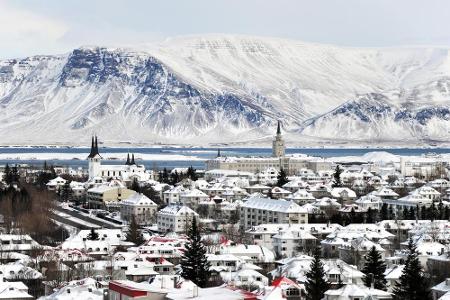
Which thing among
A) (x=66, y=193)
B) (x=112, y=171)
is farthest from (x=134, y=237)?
(x=112, y=171)

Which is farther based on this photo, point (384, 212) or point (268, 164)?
point (268, 164)

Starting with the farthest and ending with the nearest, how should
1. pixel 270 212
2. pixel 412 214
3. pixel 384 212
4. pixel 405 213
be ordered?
pixel 384 212, pixel 405 213, pixel 270 212, pixel 412 214

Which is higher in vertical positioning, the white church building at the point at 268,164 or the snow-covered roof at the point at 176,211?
the white church building at the point at 268,164

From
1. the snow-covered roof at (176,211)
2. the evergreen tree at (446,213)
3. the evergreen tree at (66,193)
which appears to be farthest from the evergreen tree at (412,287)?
the evergreen tree at (66,193)

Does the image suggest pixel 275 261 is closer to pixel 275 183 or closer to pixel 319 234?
pixel 319 234

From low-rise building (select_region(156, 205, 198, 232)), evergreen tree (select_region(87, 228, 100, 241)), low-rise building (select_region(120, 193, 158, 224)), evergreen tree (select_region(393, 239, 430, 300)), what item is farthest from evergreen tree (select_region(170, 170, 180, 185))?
evergreen tree (select_region(393, 239, 430, 300))

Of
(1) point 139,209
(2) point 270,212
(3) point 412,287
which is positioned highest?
(3) point 412,287

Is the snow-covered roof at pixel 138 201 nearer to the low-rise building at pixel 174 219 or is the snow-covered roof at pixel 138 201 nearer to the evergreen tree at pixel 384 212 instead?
the low-rise building at pixel 174 219

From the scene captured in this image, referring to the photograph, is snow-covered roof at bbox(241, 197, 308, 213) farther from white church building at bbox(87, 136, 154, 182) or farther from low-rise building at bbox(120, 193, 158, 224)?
white church building at bbox(87, 136, 154, 182)

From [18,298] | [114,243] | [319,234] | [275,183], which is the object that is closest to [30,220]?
[114,243]

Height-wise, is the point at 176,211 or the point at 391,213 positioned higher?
the point at 176,211

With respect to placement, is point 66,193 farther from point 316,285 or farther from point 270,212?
point 316,285
